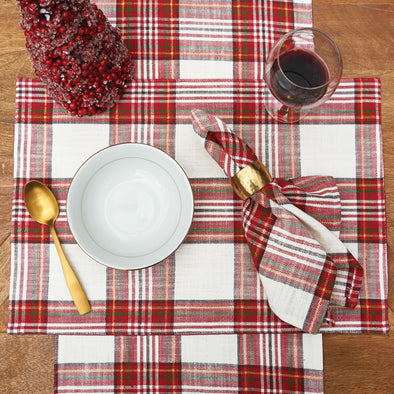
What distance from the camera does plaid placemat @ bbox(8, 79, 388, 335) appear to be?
1.84 feet

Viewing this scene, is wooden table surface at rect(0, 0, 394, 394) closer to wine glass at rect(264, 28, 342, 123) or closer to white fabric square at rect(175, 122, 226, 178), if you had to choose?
wine glass at rect(264, 28, 342, 123)

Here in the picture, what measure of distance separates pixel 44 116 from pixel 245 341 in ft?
1.52

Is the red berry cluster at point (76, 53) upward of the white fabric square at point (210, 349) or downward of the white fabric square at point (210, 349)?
upward

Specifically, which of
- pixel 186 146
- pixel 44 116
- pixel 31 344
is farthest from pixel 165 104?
pixel 31 344

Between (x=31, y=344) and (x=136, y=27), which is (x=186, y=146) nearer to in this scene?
(x=136, y=27)

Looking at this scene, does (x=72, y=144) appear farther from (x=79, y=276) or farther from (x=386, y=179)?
(x=386, y=179)

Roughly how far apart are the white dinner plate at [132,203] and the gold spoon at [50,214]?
6 centimetres

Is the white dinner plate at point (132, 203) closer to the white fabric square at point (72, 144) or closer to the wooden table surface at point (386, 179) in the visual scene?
the white fabric square at point (72, 144)

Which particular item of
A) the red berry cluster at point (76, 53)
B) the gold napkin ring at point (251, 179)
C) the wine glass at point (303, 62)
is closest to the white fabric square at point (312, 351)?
the gold napkin ring at point (251, 179)

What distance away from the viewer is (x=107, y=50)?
475mm

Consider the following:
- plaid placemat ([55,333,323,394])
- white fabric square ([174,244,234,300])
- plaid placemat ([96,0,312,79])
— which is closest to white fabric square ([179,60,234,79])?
plaid placemat ([96,0,312,79])

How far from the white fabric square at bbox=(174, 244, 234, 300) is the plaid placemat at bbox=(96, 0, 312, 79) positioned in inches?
10.8

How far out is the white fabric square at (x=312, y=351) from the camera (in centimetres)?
56

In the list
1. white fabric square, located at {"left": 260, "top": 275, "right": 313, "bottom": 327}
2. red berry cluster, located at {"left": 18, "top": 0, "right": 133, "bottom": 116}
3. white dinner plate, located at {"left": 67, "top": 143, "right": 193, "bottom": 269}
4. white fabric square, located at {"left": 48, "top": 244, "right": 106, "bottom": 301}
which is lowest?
white fabric square, located at {"left": 260, "top": 275, "right": 313, "bottom": 327}
